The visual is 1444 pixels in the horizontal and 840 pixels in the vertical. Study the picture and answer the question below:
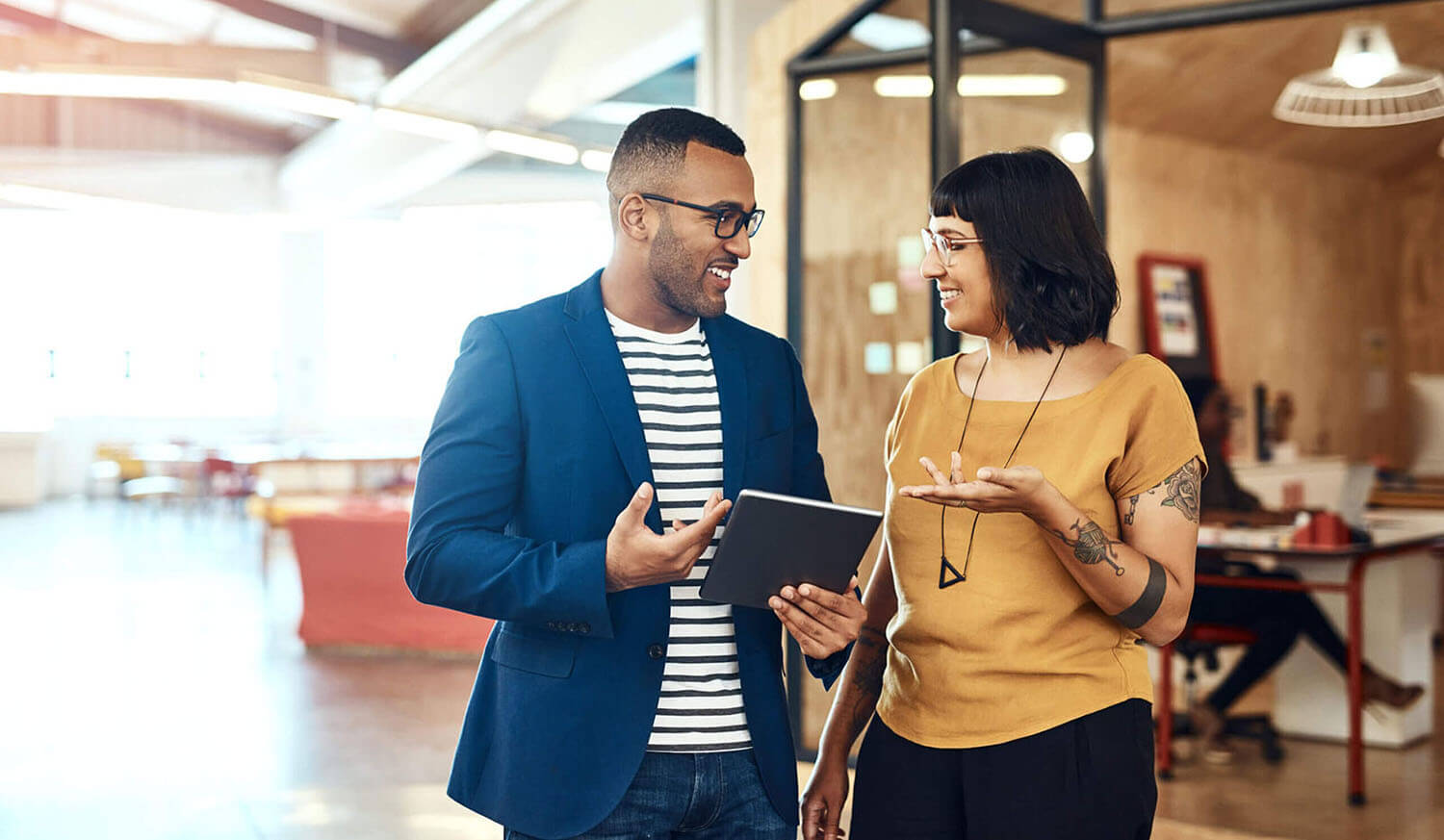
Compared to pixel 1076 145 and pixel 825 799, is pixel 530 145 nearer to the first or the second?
pixel 1076 145

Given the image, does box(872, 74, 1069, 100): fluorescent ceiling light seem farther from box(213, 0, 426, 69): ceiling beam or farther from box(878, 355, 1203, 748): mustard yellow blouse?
box(213, 0, 426, 69): ceiling beam

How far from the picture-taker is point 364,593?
7.62 m

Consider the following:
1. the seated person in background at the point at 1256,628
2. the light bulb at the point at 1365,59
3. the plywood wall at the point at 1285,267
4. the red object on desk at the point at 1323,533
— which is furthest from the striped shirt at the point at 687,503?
the plywood wall at the point at 1285,267

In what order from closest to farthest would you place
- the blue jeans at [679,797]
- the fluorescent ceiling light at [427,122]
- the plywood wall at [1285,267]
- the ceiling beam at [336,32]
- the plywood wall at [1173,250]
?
the blue jeans at [679,797] < the plywood wall at [1173,250] < the plywood wall at [1285,267] < the fluorescent ceiling light at [427,122] < the ceiling beam at [336,32]

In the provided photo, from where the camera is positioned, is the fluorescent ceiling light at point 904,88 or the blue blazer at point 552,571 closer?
the blue blazer at point 552,571

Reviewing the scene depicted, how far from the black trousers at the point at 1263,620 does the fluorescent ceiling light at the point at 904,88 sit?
2.37 meters

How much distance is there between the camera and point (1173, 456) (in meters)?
1.72

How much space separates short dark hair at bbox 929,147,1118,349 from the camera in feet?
5.88

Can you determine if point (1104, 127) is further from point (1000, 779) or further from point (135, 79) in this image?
point (135, 79)

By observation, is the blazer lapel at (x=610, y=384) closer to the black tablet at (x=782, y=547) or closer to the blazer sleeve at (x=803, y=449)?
the black tablet at (x=782, y=547)

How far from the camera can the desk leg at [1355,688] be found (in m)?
4.79

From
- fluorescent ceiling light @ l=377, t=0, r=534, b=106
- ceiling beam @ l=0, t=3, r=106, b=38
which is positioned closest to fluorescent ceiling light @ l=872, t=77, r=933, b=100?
fluorescent ceiling light @ l=377, t=0, r=534, b=106

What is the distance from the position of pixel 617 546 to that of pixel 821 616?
30 centimetres

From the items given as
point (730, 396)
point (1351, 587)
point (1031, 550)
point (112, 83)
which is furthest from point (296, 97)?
point (1031, 550)
